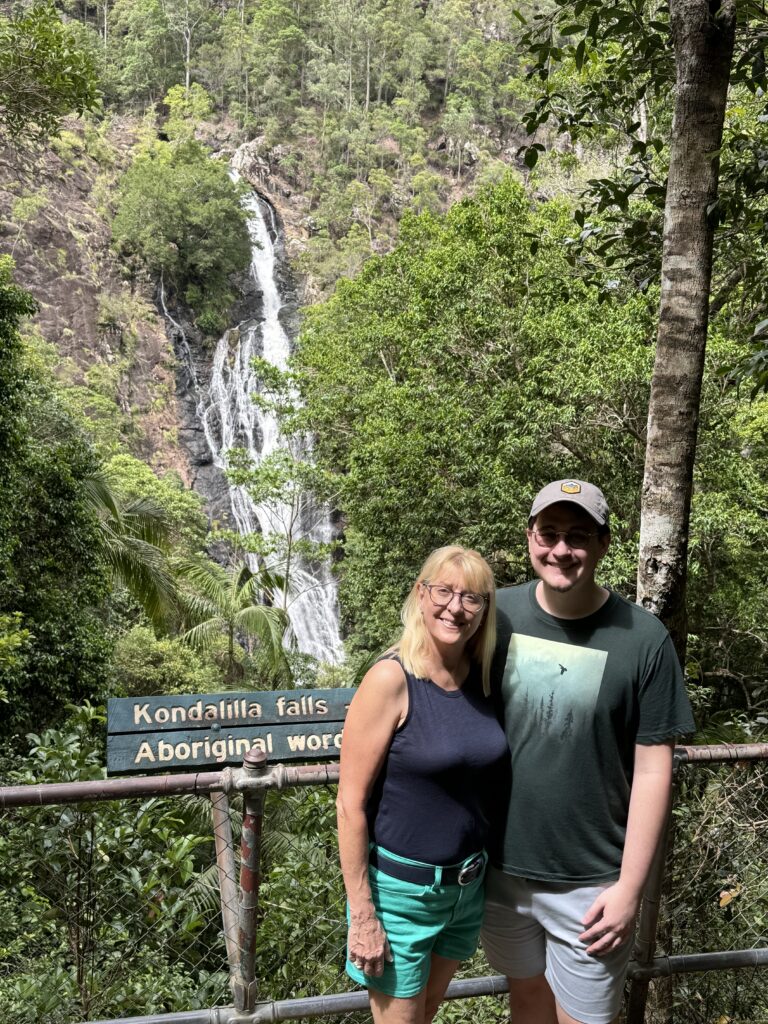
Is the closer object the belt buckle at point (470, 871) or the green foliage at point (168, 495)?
the belt buckle at point (470, 871)

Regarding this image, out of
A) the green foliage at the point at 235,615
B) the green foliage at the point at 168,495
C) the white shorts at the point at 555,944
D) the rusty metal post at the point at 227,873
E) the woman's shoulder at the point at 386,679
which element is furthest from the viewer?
the green foliage at the point at 168,495

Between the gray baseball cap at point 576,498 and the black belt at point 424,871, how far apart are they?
0.74 m

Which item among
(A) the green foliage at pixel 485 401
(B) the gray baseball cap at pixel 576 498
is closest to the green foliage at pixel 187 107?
(A) the green foliage at pixel 485 401

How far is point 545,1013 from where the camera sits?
1.91m

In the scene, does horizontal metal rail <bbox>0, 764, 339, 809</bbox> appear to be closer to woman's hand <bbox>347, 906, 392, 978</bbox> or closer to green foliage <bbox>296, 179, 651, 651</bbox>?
woman's hand <bbox>347, 906, 392, 978</bbox>

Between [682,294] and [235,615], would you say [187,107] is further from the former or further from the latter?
[682,294]

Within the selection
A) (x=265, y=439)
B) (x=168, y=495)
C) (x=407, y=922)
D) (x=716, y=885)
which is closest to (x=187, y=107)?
(x=265, y=439)

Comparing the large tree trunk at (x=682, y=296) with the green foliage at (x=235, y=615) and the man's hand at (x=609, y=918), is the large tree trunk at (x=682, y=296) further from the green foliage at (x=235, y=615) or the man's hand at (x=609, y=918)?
the green foliage at (x=235, y=615)

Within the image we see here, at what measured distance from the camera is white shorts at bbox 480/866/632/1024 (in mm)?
1780

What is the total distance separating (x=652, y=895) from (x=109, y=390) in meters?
29.3

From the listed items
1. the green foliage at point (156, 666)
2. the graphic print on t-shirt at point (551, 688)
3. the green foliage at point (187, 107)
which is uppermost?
the green foliage at point (187, 107)

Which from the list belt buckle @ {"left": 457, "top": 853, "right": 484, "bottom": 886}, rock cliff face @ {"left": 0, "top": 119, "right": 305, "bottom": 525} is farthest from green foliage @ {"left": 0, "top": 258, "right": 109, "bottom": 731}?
rock cliff face @ {"left": 0, "top": 119, "right": 305, "bottom": 525}

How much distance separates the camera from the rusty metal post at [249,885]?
202cm

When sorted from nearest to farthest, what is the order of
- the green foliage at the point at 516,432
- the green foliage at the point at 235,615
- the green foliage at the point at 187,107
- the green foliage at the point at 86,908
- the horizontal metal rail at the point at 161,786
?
the horizontal metal rail at the point at 161,786
the green foliage at the point at 86,908
the green foliage at the point at 516,432
the green foliage at the point at 235,615
the green foliage at the point at 187,107
